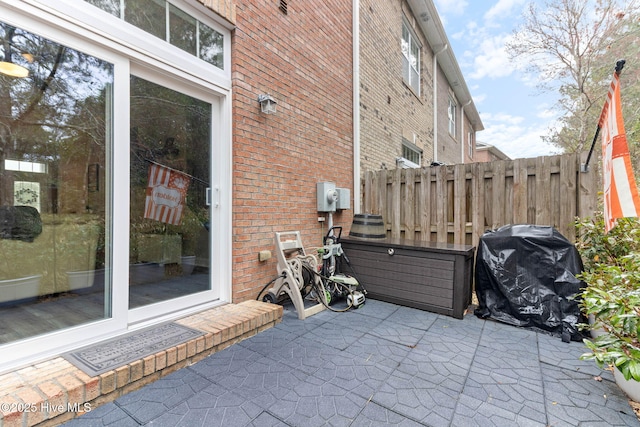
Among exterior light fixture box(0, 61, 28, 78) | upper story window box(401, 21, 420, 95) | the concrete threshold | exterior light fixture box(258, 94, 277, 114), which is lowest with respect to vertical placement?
the concrete threshold

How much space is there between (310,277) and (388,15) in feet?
20.6

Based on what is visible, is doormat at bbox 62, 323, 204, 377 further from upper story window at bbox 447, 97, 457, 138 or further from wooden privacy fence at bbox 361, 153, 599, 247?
upper story window at bbox 447, 97, 457, 138

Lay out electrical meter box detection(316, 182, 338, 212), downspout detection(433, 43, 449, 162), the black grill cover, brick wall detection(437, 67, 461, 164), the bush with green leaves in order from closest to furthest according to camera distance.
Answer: the bush with green leaves < the black grill cover < electrical meter box detection(316, 182, 338, 212) < downspout detection(433, 43, 449, 162) < brick wall detection(437, 67, 461, 164)

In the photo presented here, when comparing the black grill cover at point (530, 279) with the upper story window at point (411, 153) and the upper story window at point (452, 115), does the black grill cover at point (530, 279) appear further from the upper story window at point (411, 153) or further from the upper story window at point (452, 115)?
the upper story window at point (452, 115)

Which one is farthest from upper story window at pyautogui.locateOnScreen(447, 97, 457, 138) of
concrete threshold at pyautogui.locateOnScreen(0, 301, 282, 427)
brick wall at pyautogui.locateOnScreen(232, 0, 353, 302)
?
concrete threshold at pyautogui.locateOnScreen(0, 301, 282, 427)

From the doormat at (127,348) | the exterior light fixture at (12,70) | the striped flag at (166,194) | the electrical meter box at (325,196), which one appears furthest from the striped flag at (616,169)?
the exterior light fixture at (12,70)

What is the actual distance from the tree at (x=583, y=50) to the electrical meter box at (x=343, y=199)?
8574 millimetres

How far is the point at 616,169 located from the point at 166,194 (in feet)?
11.5

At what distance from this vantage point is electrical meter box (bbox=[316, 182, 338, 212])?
4.09 meters

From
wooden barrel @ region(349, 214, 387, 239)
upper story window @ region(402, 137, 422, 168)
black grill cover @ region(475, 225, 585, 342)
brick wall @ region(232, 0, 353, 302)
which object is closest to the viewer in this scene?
black grill cover @ region(475, 225, 585, 342)

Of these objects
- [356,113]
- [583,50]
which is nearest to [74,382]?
[356,113]

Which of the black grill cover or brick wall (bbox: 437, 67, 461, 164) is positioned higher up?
brick wall (bbox: 437, 67, 461, 164)

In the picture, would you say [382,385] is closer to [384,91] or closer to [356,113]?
[356,113]

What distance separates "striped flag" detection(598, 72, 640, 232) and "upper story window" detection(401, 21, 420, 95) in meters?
5.85
